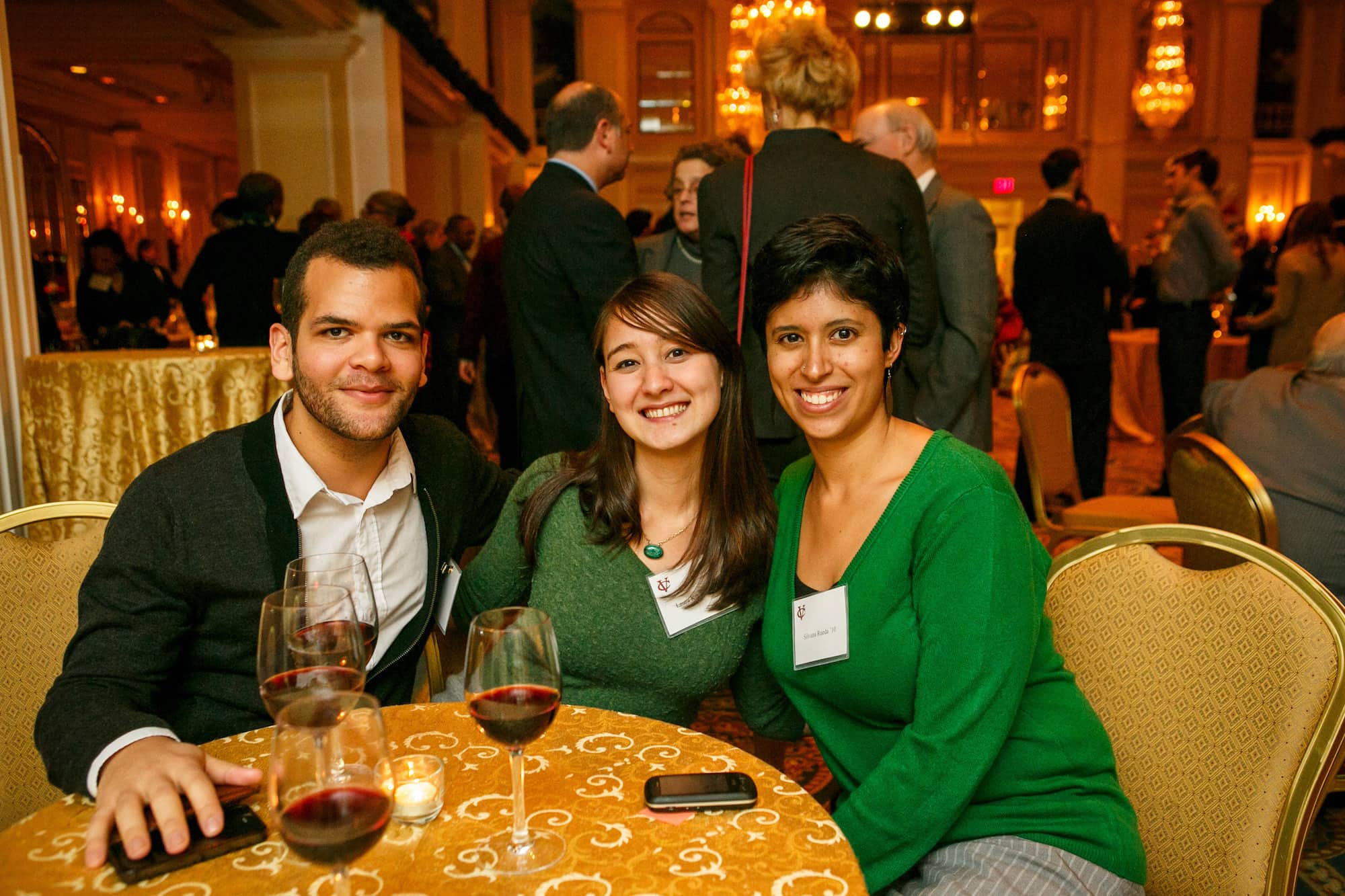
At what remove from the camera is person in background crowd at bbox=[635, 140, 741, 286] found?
3.58 meters

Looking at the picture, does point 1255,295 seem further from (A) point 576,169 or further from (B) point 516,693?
(B) point 516,693

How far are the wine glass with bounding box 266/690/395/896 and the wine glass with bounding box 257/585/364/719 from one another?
0.23 metres

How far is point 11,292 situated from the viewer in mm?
2822

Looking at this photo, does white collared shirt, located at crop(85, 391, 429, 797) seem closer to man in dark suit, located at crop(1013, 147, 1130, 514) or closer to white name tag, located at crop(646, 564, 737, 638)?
white name tag, located at crop(646, 564, 737, 638)

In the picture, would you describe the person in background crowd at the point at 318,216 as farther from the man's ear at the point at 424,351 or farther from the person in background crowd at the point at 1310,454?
the person in background crowd at the point at 1310,454

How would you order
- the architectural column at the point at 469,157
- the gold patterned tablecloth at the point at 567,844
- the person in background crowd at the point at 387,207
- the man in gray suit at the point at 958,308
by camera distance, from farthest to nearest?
the architectural column at the point at 469,157 → the person in background crowd at the point at 387,207 → the man in gray suit at the point at 958,308 → the gold patterned tablecloth at the point at 567,844

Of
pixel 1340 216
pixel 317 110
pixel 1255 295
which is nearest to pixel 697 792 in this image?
pixel 317 110

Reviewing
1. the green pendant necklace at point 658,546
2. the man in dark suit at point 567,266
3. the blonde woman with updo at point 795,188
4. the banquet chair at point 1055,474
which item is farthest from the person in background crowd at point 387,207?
the green pendant necklace at point 658,546

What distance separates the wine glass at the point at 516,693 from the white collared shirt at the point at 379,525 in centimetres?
58

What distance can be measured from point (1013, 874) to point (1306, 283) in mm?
5328

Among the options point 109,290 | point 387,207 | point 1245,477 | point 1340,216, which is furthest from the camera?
point 109,290

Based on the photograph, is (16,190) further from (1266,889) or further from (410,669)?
(1266,889)

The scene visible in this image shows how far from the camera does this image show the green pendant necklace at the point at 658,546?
5.52 feet

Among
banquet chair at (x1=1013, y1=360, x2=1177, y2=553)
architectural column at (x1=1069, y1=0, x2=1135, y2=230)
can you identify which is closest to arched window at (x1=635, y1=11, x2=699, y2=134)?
architectural column at (x1=1069, y1=0, x2=1135, y2=230)
